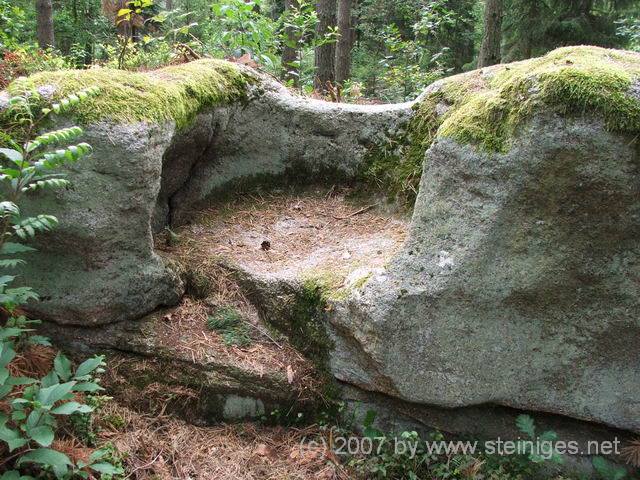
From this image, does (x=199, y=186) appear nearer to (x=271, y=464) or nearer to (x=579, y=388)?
(x=271, y=464)

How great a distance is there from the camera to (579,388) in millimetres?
3492

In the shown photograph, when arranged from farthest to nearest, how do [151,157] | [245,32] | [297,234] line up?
[245,32] < [297,234] < [151,157]

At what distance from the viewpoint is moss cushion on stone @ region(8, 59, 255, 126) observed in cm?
346

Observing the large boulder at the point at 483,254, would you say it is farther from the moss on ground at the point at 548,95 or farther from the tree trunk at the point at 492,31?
the tree trunk at the point at 492,31

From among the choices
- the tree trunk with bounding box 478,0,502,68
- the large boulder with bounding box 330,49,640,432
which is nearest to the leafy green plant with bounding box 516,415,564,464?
the large boulder with bounding box 330,49,640,432

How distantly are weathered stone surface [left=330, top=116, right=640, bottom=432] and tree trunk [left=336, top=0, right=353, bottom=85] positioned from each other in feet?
23.4

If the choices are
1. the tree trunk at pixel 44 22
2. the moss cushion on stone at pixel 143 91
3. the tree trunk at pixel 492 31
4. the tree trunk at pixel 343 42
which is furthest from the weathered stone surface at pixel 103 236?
the tree trunk at pixel 44 22

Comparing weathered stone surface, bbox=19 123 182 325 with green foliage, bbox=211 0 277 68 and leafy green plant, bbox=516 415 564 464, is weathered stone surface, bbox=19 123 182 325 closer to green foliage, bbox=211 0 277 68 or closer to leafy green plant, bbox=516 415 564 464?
leafy green plant, bbox=516 415 564 464

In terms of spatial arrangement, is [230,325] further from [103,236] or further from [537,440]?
[537,440]

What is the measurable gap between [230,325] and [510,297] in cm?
202

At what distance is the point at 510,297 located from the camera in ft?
11.2

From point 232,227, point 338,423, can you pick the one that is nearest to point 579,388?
point 338,423

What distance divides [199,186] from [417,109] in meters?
2.06

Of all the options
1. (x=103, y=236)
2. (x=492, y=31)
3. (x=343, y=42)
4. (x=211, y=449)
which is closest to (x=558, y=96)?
(x=103, y=236)
